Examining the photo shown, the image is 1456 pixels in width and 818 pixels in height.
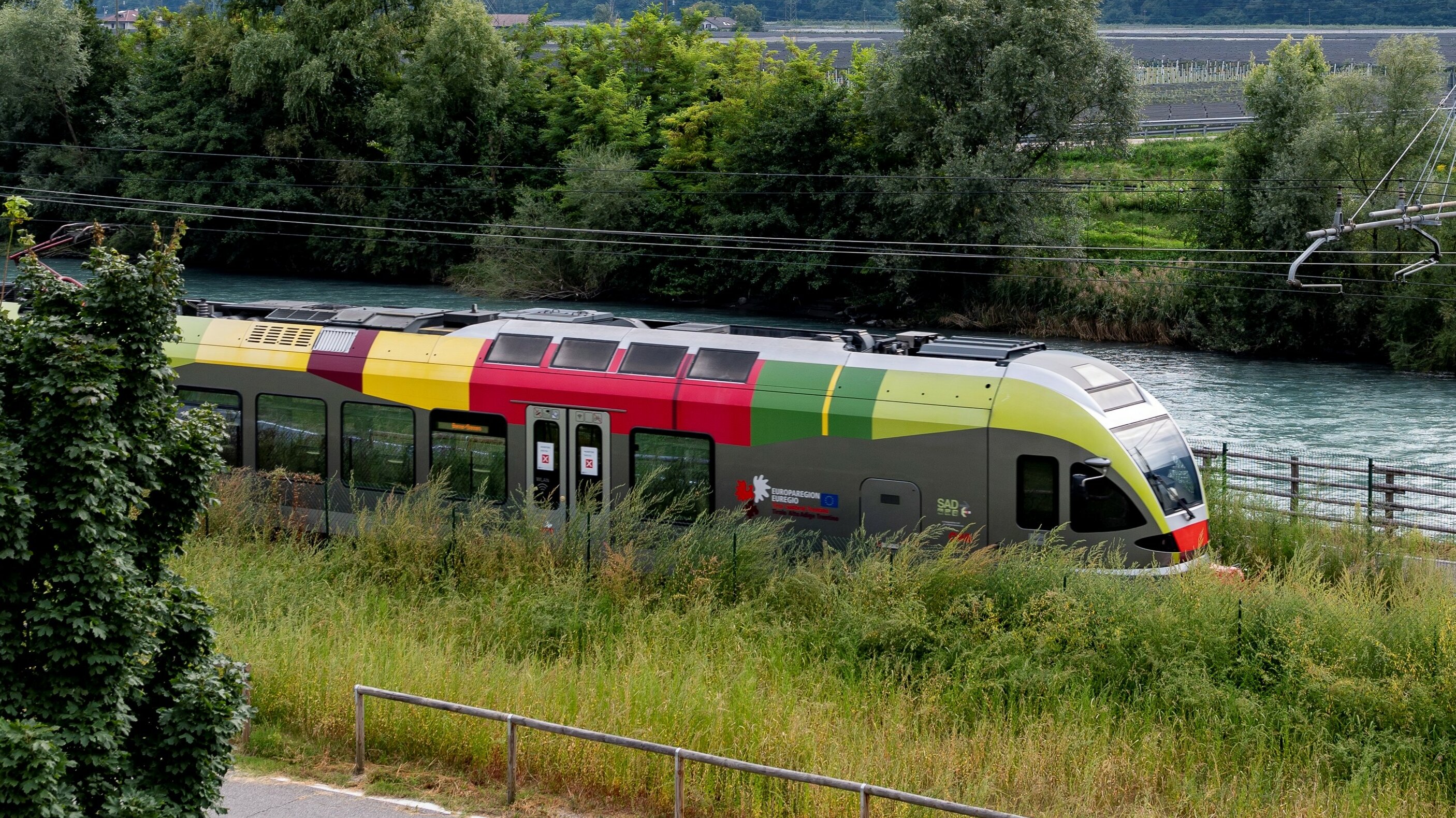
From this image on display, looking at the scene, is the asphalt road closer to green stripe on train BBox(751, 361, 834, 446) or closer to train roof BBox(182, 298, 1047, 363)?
green stripe on train BBox(751, 361, 834, 446)

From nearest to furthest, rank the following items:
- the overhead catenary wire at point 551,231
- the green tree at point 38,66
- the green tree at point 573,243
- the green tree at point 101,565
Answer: the green tree at point 101,565, the overhead catenary wire at point 551,231, the green tree at point 573,243, the green tree at point 38,66

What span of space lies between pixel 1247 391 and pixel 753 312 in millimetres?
19540

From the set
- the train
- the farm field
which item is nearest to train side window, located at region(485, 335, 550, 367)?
the train

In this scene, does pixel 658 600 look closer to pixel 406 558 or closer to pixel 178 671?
pixel 406 558

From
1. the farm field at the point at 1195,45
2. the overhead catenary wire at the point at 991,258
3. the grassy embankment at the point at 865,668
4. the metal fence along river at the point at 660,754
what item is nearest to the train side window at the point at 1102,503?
the grassy embankment at the point at 865,668

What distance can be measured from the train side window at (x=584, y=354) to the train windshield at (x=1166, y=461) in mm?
6834

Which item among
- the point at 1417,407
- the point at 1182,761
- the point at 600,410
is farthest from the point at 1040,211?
the point at 1182,761

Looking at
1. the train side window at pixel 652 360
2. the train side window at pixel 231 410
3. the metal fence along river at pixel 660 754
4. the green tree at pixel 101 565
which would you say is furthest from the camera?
the train side window at pixel 231 410

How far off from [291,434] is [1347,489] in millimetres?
18062

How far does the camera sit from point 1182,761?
12031mm

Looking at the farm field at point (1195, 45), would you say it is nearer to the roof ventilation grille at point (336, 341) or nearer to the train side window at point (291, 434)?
the roof ventilation grille at point (336, 341)

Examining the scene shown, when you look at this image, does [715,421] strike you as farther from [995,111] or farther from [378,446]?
[995,111]

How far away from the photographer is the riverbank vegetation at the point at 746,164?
153 ft

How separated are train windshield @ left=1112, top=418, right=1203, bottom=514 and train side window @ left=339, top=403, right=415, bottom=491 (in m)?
9.87
